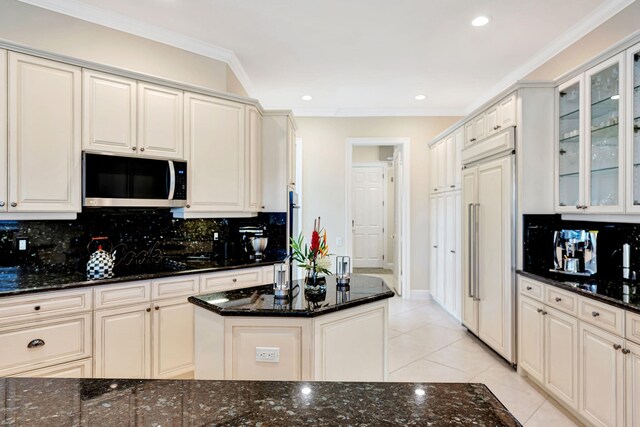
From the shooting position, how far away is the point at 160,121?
3.05m

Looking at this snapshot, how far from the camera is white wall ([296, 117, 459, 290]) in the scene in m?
5.60

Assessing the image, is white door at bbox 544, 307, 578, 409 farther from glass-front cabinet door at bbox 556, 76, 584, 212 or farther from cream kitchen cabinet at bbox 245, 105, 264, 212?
cream kitchen cabinet at bbox 245, 105, 264, 212

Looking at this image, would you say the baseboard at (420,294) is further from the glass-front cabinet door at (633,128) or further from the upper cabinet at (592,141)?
the glass-front cabinet door at (633,128)

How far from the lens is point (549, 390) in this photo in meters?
2.58

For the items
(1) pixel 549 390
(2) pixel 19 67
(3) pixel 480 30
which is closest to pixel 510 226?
(1) pixel 549 390

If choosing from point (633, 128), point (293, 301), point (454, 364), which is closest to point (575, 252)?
point (633, 128)

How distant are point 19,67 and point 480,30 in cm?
364

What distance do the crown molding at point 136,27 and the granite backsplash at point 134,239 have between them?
5.17 ft

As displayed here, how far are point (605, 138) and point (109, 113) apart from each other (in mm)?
3699

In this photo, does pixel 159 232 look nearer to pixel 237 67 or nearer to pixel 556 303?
pixel 237 67

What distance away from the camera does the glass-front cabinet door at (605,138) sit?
2.35 meters

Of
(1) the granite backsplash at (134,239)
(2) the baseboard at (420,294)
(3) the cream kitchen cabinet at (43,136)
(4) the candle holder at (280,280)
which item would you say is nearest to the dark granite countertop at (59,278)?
(1) the granite backsplash at (134,239)

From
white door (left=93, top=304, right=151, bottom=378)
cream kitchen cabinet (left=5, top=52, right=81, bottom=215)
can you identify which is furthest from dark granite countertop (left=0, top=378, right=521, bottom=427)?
cream kitchen cabinet (left=5, top=52, right=81, bottom=215)

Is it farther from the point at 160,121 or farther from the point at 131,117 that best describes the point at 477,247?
the point at 131,117
